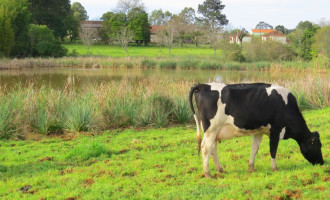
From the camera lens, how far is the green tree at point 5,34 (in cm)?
3912

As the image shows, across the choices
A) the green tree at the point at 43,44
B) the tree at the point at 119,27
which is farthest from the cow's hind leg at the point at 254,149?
the tree at the point at 119,27

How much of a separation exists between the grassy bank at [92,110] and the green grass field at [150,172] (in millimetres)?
1435

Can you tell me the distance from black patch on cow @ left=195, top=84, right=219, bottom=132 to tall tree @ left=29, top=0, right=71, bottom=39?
61.4 meters

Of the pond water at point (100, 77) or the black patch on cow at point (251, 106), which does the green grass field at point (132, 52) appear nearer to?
the pond water at point (100, 77)

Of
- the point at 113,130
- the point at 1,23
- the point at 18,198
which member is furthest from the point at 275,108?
the point at 1,23

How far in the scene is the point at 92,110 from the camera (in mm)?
11062

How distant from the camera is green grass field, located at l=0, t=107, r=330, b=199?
5246 mm

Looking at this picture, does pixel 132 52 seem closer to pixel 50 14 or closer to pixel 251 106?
pixel 50 14

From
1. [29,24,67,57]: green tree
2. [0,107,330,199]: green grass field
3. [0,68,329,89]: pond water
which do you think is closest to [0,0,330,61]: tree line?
[29,24,67,57]: green tree

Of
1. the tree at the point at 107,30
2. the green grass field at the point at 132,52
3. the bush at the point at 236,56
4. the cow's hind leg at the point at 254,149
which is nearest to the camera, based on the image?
the cow's hind leg at the point at 254,149

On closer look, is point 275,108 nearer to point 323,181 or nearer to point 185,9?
point 323,181

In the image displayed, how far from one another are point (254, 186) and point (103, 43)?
72.7 metres

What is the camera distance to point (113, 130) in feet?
35.9

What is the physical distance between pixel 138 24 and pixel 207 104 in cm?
6730
